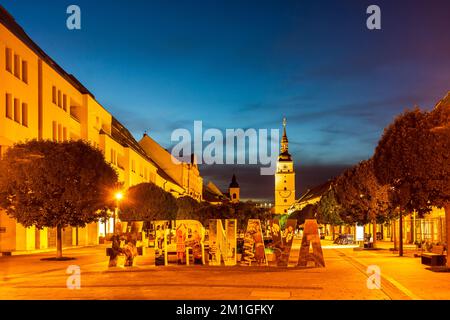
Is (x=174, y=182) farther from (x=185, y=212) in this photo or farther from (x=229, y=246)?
(x=229, y=246)

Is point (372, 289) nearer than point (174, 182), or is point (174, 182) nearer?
point (372, 289)

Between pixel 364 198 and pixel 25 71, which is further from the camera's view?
pixel 364 198

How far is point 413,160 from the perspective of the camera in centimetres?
2584

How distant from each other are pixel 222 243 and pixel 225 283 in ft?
31.7

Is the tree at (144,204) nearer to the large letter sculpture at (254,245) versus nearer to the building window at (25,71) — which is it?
the building window at (25,71)

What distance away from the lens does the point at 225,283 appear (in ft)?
68.8

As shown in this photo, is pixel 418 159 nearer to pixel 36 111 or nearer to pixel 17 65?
pixel 17 65

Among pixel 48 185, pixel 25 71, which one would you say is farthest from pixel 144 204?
pixel 48 185

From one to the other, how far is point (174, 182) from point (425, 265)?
90157mm

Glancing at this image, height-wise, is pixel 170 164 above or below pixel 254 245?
above

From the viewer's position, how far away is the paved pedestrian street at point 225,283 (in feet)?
57.3

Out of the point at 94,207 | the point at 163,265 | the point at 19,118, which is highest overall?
the point at 19,118

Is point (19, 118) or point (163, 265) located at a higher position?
point (19, 118)
